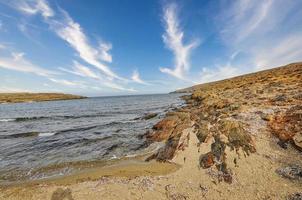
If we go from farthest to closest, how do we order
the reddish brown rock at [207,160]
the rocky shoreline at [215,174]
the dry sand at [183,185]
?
the reddish brown rock at [207,160]
the rocky shoreline at [215,174]
the dry sand at [183,185]

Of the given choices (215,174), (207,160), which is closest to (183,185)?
(215,174)

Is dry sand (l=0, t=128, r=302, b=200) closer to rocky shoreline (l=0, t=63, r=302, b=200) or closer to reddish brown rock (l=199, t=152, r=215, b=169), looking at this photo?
rocky shoreline (l=0, t=63, r=302, b=200)

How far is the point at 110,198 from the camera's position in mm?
9391

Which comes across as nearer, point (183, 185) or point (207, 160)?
point (183, 185)

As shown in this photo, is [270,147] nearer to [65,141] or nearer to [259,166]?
[259,166]

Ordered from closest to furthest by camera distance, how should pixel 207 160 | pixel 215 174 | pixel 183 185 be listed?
pixel 183 185
pixel 215 174
pixel 207 160

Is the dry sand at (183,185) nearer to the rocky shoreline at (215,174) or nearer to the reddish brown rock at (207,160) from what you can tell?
the rocky shoreline at (215,174)

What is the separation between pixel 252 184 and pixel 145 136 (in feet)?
47.1

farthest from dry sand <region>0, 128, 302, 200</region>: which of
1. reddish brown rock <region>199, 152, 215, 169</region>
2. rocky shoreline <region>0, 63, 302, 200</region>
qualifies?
reddish brown rock <region>199, 152, 215, 169</region>

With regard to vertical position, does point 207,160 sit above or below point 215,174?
above

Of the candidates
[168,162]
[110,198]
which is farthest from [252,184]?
[110,198]

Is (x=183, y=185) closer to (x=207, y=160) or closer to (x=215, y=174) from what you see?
(x=215, y=174)

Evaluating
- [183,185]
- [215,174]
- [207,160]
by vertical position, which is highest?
[207,160]

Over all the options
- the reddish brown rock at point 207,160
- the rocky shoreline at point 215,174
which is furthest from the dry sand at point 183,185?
the reddish brown rock at point 207,160
